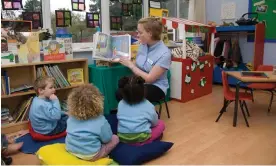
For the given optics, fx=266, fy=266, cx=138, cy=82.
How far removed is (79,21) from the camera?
12.4 feet

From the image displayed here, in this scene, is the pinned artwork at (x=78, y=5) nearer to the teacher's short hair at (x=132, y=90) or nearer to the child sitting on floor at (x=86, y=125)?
the teacher's short hair at (x=132, y=90)

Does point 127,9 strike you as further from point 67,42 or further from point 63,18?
point 67,42

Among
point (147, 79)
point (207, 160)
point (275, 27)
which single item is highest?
point (275, 27)

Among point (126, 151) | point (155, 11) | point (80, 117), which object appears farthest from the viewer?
point (155, 11)

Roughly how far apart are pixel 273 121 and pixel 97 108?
7.44ft

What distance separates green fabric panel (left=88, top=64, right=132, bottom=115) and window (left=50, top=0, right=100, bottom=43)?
2.26ft

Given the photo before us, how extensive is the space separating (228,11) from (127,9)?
7.07ft

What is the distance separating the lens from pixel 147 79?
8.87ft

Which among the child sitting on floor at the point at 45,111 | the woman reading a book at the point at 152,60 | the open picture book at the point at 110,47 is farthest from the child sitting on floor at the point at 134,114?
the open picture book at the point at 110,47

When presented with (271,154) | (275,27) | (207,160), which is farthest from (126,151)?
(275,27)

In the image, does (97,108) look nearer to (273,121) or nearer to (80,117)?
(80,117)

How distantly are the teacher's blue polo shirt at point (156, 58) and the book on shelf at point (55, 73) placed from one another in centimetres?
91

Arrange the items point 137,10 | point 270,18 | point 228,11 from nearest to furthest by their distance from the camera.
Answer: point 137,10 < point 270,18 < point 228,11

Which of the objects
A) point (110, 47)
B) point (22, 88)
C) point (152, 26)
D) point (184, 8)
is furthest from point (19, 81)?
point (184, 8)
